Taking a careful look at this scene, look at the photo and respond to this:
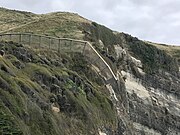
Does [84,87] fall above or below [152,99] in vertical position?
above

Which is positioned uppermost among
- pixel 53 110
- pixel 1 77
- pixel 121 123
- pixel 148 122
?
pixel 1 77

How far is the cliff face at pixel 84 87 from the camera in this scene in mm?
34062

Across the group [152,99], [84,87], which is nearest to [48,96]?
[84,87]

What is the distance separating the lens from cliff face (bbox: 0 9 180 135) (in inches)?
1341

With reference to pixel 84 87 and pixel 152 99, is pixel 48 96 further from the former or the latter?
pixel 152 99

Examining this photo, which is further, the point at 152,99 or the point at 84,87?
the point at 152,99

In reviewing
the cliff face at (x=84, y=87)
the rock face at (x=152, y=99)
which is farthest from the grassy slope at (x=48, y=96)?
the rock face at (x=152, y=99)

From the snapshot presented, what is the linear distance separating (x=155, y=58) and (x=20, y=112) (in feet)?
193

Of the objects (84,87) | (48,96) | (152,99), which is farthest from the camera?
(152,99)

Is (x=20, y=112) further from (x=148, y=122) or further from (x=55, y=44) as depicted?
(x=148, y=122)

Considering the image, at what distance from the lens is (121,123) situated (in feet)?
176

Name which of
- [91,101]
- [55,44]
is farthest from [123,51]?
[91,101]

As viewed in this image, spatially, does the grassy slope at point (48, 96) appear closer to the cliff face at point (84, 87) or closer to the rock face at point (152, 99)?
the cliff face at point (84, 87)

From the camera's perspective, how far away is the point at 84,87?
48.7 meters
